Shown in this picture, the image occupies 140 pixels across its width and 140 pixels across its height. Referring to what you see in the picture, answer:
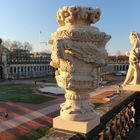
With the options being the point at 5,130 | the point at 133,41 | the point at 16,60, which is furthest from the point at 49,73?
the point at 133,41

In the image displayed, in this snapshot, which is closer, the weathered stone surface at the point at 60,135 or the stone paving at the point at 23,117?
the weathered stone surface at the point at 60,135

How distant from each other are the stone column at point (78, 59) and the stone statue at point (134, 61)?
3830 millimetres

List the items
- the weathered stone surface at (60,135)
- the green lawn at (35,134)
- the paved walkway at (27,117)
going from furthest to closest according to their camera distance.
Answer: the paved walkway at (27,117)
the green lawn at (35,134)
the weathered stone surface at (60,135)

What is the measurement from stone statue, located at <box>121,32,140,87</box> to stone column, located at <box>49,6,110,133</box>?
3830 millimetres

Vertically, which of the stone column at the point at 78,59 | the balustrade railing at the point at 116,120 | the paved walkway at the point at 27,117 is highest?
the stone column at the point at 78,59

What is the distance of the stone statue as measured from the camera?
6.90m

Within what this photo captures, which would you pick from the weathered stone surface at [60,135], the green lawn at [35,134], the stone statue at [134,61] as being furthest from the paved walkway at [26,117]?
the weathered stone surface at [60,135]

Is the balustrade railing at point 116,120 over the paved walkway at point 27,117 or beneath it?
over

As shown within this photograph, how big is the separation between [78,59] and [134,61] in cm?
434

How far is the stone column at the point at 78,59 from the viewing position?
3041mm

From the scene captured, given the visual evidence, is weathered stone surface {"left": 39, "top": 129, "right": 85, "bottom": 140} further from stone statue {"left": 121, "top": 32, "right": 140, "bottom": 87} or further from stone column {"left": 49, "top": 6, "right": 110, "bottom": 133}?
stone statue {"left": 121, "top": 32, "right": 140, "bottom": 87}

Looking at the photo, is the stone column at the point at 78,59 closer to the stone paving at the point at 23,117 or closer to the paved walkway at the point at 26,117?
the stone paving at the point at 23,117

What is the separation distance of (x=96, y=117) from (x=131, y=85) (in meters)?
3.75

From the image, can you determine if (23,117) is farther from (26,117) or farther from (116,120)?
(116,120)
